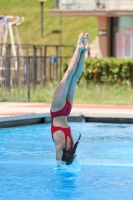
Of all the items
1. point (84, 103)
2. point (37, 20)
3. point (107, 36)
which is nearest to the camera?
point (84, 103)

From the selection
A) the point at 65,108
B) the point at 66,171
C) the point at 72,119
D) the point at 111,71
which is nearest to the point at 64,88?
the point at 65,108

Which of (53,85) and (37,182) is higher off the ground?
(37,182)

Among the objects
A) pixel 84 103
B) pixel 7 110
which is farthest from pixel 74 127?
pixel 84 103

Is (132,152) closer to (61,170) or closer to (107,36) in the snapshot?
(61,170)

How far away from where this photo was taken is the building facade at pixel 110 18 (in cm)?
2920

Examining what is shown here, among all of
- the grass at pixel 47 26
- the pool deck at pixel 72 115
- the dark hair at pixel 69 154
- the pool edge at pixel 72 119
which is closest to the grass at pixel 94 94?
the pool deck at pixel 72 115

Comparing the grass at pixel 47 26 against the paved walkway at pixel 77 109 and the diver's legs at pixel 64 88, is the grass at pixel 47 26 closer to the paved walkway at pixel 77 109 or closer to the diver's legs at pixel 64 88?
the paved walkway at pixel 77 109

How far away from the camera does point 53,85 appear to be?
2278 centimetres

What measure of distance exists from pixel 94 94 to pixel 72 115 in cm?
510

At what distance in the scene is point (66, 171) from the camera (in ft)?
33.1

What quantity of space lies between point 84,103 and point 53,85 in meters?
4.03

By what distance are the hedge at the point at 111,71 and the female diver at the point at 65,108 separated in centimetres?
1320

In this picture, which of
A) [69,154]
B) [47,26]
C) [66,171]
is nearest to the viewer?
[69,154]

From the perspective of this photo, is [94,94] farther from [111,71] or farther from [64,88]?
[64,88]
